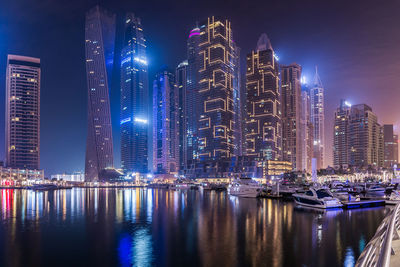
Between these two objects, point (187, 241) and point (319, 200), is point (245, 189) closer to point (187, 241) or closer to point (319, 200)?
point (319, 200)

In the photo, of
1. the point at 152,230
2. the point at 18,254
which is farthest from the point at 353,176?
the point at 18,254

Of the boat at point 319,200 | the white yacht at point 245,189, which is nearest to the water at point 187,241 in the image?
the boat at point 319,200

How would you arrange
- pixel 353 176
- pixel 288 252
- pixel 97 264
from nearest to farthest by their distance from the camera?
pixel 97 264, pixel 288 252, pixel 353 176

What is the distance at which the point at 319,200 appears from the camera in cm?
4650

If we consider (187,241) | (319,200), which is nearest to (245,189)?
(319,200)

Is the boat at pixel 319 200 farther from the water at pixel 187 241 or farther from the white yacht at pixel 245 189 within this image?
the white yacht at pixel 245 189

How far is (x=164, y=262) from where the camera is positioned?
18.6 m

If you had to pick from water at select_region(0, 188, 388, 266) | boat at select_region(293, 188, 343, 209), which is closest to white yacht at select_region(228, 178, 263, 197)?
boat at select_region(293, 188, 343, 209)

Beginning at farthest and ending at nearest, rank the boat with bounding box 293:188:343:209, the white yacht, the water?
1. the white yacht
2. the boat with bounding box 293:188:343:209
3. the water

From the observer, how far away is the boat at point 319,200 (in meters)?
45.9

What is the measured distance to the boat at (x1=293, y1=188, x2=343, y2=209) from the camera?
151ft

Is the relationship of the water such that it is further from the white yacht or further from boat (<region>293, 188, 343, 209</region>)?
the white yacht

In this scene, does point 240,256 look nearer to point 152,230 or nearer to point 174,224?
point 152,230

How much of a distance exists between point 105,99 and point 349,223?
186 metres
